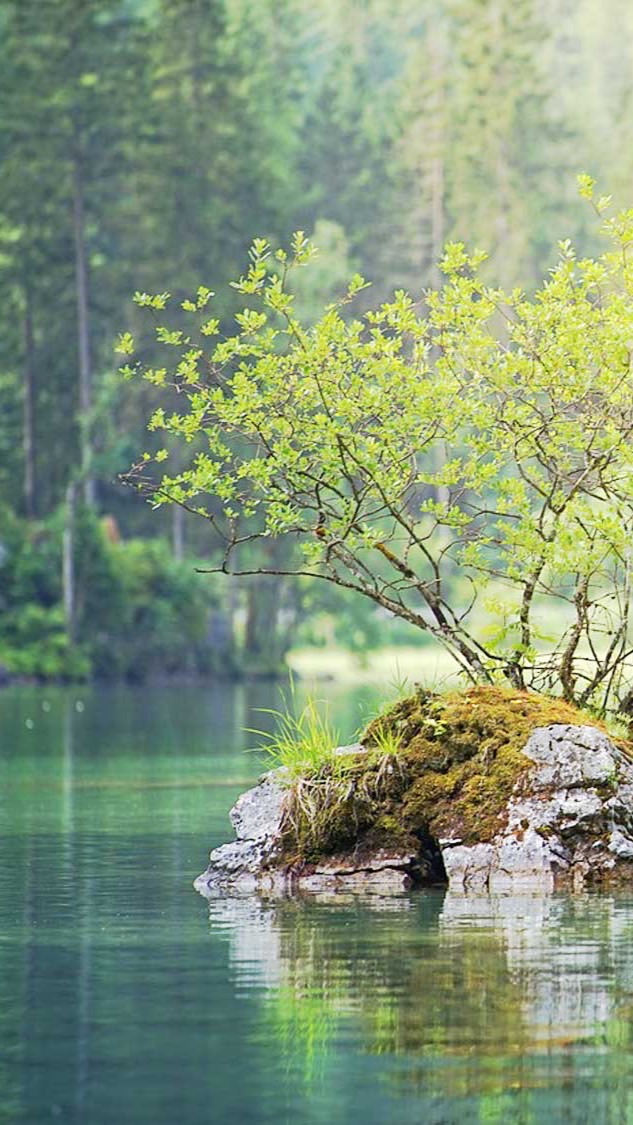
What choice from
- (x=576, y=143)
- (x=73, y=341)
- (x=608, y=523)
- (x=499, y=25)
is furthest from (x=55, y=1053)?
(x=576, y=143)

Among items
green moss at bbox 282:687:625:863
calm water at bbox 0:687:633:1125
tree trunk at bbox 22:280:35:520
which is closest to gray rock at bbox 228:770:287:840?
green moss at bbox 282:687:625:863

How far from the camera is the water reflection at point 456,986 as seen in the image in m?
11.1

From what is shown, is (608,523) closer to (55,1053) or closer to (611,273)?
(611,273)

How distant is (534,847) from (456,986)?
4771 mm

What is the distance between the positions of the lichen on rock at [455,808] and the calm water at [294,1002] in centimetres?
64

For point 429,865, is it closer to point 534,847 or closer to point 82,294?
point 534,847

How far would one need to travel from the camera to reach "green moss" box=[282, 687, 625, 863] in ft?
59.9

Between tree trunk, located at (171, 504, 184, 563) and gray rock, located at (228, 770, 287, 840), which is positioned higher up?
tree trunk, located at (171, 504, 184, 563)

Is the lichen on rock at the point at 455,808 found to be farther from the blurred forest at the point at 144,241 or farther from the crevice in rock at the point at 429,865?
the blurred forest at the point at 144,241

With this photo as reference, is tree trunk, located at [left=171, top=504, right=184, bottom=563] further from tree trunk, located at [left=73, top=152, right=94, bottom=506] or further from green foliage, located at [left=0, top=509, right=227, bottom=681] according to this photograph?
tree trunk, located at [left=73, top=152, right=94, bottom=506]

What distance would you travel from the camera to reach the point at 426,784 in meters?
18.5

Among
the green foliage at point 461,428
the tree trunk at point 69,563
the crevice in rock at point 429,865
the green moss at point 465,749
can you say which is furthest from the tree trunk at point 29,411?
the crevice in rock at point 429,865

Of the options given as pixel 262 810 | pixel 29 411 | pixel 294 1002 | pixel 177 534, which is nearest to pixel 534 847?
pixel 262 810

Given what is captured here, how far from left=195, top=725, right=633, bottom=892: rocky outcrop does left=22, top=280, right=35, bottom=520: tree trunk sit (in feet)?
181
